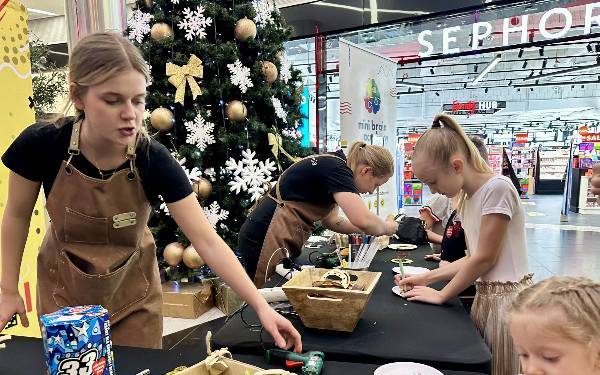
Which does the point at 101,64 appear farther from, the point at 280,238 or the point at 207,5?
the point at 207,5

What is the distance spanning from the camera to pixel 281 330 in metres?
1.04

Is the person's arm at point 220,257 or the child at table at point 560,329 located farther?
the person's arm at point 220,257

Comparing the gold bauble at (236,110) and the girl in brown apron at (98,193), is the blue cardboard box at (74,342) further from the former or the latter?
the gold bauble at (236,110)

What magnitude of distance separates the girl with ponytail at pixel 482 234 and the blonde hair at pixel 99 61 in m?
1.04

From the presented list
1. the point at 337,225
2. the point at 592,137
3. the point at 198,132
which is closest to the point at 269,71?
the point at 198,132

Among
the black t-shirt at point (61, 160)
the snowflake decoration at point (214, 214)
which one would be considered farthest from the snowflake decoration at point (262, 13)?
the black t-shirt at point (61, 160)

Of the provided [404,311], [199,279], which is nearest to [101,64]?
[404,311]

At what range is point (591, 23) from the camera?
4223 mm

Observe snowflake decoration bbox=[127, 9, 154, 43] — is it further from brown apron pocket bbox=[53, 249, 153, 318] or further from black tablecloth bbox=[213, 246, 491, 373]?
black tablecloth bbox=[213, 246, 491, 373]

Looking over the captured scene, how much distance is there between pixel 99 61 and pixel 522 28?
4706 millimetres

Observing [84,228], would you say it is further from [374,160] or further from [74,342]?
[374,160]

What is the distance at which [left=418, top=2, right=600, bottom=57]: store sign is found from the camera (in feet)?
13.9

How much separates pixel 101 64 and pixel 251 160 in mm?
2047

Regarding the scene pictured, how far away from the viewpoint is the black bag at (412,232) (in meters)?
2.60
